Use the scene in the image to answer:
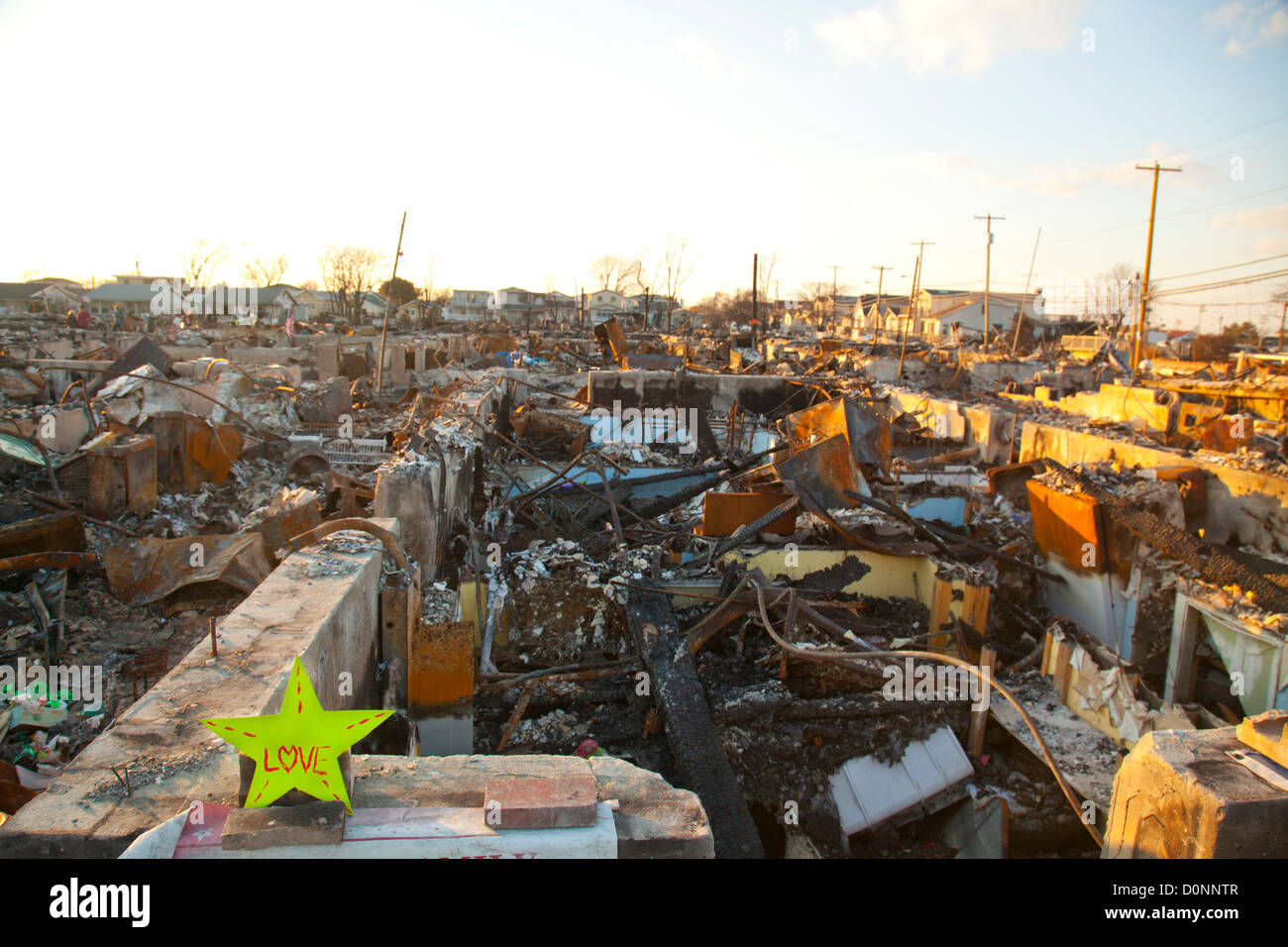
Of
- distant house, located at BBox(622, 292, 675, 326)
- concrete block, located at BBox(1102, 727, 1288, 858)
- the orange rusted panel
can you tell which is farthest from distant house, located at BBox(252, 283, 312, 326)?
concrete block, located at BBox(1102, 727, 1288, 858)

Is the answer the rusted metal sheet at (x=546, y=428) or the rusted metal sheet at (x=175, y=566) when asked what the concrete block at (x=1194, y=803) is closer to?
the rusted metal sheet at (x=175, y=566)

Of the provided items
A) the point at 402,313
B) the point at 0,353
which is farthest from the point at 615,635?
the point at 402,313

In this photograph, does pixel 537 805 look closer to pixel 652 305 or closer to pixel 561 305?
pixel 652 305

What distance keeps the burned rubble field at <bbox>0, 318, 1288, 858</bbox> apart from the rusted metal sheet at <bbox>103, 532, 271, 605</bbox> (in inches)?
1.0

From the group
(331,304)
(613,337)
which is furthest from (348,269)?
(613,337)

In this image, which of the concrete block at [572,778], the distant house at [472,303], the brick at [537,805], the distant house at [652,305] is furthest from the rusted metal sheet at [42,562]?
the distant house at [472,303]

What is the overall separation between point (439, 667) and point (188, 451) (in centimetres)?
675

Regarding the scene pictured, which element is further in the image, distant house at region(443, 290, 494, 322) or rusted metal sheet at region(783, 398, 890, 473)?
distant house at region(443, 290, 494, 322)

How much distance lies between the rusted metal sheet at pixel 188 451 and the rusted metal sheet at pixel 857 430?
736cm

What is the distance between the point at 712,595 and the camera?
643cm

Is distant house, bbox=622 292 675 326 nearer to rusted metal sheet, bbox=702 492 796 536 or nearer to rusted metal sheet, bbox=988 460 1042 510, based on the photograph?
rusted metal sheet, bbox=988 460 1042 510

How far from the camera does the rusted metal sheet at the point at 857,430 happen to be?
9.99m

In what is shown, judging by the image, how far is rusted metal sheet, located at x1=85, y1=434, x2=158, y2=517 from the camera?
309 inches

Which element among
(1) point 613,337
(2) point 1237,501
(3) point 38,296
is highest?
(3) point 38,296
